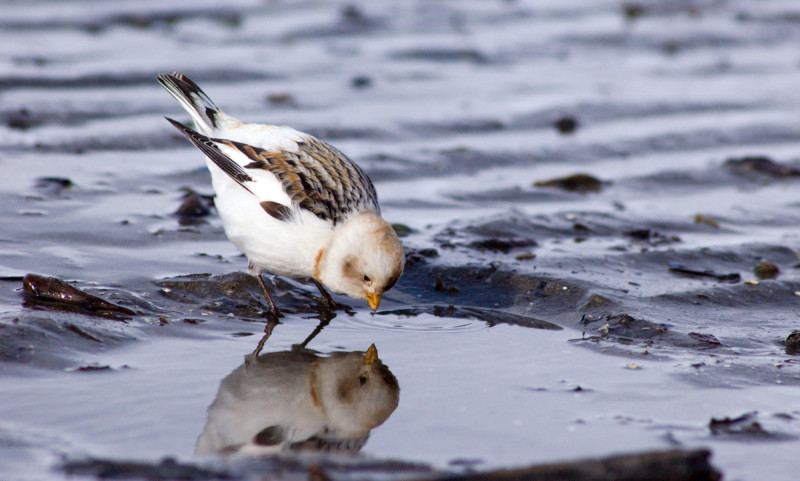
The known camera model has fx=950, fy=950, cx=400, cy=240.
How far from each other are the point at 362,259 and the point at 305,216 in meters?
0.35

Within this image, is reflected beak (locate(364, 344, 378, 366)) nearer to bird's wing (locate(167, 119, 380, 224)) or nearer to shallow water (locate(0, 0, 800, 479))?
shallow water (locate(0, 0, 800, 479))

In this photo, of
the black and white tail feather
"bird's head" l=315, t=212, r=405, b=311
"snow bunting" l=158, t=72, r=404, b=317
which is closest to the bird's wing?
"snow bunting" l=158, t=72, r=404, b=317

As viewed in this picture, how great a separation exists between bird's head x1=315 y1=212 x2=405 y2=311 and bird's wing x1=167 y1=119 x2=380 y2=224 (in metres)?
0.11

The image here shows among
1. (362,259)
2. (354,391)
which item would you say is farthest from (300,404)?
(362,259)

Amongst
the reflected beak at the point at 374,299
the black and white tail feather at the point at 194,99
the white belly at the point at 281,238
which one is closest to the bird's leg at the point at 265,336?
the white belly at the point at 281,238

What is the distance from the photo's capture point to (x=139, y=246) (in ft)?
16.7

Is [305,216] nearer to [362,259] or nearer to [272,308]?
[362,259]

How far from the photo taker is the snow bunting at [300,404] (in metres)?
3.11

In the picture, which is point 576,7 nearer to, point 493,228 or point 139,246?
point 493,228

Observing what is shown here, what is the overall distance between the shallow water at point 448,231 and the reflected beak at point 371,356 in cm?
4

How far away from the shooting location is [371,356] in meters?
3.96

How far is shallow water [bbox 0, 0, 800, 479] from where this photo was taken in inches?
130

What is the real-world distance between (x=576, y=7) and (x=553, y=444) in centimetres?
1053

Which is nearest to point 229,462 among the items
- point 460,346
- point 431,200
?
point 460,346
